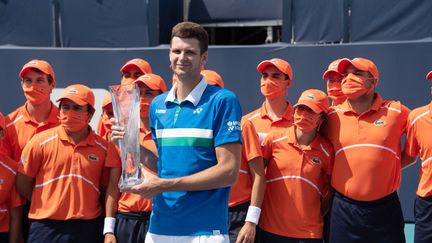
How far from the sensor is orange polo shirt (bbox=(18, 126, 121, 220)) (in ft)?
14.7

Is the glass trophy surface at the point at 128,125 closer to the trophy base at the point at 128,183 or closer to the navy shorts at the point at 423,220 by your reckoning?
the trophy base at the point at 128,183

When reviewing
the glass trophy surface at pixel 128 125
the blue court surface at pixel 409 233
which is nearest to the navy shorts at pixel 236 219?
the glass trophy surface at pixel 128 125

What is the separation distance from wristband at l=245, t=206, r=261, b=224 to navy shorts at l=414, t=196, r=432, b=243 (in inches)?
42.8

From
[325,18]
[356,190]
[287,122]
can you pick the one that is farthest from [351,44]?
[356,190]

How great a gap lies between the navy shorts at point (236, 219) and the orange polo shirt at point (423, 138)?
1168 millimetres

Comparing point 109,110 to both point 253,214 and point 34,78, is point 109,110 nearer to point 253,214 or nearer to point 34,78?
point 34,78

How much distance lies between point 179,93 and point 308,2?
15.7ft

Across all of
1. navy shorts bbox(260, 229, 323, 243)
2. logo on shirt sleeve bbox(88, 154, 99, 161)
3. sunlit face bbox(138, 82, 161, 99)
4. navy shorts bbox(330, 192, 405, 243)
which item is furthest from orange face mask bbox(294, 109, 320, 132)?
logo on shirt sleeve bbox(88, 154, 99, 161)

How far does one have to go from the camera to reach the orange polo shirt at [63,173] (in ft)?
14.7

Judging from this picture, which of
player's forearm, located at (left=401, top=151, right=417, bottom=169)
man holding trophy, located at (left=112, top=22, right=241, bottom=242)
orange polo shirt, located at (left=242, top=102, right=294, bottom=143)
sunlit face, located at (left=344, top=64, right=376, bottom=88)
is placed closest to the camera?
man holding trophy, located at (left=112, top=22, right=241, bottom=242)

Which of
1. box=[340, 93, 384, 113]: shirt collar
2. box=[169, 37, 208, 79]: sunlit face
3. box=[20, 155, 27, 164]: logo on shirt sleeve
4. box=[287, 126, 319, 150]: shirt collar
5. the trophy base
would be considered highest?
box=[169, 37, 208, 79]: sunlit face

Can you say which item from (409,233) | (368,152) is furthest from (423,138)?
(409,233)

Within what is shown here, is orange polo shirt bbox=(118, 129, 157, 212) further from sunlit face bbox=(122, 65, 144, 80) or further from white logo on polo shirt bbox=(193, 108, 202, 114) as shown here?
white logo on polo shirt bbox=(193, 108, 202, 114)

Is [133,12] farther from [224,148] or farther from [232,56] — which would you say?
[224,148]
